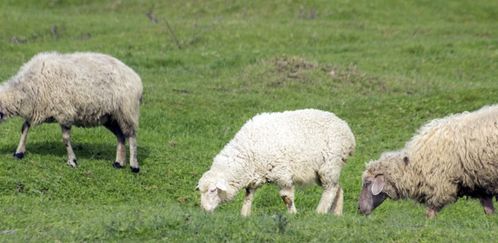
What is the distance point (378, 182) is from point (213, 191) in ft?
8.41

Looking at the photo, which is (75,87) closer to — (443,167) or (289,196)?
(289,196)

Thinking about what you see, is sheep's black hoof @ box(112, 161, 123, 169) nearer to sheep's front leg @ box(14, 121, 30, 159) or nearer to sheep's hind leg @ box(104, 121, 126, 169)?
sheep's hind leg @ box(104, 121, 126, 169)

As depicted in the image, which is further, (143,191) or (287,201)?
(143,191)

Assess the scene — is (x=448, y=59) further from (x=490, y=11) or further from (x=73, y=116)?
(x=73, y=116)

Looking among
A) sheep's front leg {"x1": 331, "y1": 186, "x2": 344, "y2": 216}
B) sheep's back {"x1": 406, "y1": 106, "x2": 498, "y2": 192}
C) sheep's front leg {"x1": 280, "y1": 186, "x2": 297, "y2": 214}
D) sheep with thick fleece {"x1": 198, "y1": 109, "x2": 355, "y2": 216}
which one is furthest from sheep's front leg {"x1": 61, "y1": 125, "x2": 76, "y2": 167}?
sheep's back {"x1": 406, "y1": 106, "x2": 498, "y2": 192}

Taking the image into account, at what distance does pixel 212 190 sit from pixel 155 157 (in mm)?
4495

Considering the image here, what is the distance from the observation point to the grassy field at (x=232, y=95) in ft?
38.2

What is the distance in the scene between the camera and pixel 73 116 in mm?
16266

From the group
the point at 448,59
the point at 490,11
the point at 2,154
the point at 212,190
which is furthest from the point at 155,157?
the point at 490,11

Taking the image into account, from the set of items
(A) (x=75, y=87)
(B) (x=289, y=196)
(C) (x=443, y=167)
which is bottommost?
(B) (x=289, y=196)

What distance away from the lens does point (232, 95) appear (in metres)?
24.0

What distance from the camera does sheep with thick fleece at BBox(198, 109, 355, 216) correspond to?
1375 cm

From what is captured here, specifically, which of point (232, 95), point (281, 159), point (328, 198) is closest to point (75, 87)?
point (281, 159)

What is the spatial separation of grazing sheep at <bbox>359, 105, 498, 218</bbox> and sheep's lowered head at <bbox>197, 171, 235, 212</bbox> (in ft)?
7.36
